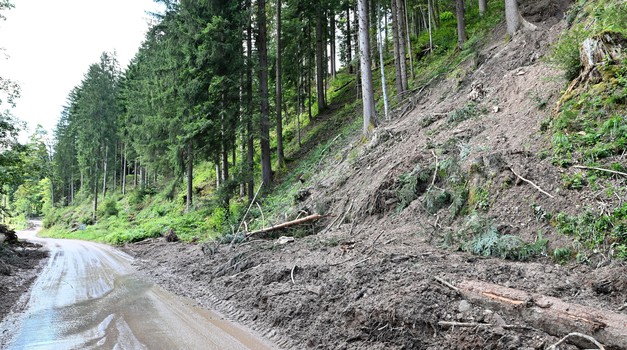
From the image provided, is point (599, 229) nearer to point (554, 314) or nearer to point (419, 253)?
point (554, 314)

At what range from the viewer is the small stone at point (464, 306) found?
3.72 meters

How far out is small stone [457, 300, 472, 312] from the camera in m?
3.72

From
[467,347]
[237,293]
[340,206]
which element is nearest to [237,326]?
[237,293]

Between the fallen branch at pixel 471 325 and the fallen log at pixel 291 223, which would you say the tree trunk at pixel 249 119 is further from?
the fallen branch at pixel 471 325

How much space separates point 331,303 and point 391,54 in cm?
2846

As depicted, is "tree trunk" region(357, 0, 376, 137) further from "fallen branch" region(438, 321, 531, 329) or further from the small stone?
"fallen branch" region(438, 321, 531, 329)

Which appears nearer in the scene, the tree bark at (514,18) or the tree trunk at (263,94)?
the tree bark at (514,18)

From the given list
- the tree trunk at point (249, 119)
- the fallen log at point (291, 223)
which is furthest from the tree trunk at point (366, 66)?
the tree trunk at point (249, 119)

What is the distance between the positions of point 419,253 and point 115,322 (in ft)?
15.8

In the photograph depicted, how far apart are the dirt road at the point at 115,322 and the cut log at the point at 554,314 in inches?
107

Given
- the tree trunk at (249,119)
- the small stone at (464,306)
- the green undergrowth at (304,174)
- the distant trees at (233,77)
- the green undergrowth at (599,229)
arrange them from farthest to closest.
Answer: the tree trunk at (249,119), the distant trees at (233,77), the green undergrowth at (304,174), the green undergrowth at (599,229), the small stone at (464,306)

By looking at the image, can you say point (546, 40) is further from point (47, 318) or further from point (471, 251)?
point (47, 318)

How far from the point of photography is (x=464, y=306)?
3766 mm

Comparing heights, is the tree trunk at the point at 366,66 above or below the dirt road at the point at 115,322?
above
